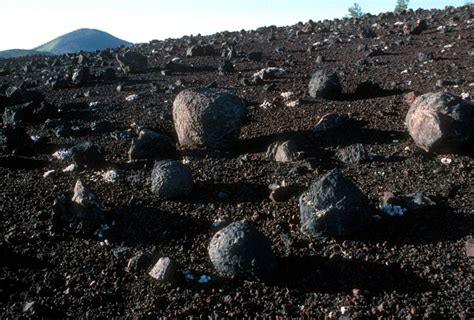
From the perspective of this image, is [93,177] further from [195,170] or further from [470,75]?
[470,75]

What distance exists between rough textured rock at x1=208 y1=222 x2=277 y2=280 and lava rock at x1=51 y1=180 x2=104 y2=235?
130 cm

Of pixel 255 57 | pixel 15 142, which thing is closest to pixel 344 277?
pixel 15 142

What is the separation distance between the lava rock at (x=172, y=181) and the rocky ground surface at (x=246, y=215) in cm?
1

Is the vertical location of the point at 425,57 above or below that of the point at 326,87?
above

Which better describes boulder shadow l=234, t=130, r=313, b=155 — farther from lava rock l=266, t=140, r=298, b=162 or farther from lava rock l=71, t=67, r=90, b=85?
lava rock l=71, t=67, r=90, b=85

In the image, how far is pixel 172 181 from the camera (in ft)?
15.3

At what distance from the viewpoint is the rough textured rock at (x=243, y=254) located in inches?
138

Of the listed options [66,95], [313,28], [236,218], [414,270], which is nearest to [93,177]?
[236,218]

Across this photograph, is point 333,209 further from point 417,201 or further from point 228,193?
point 228,193

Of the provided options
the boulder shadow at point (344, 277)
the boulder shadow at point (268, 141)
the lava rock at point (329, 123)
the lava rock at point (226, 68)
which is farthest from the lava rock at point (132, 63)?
the boulder shadow at point (344, 277)

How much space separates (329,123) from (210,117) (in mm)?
1466

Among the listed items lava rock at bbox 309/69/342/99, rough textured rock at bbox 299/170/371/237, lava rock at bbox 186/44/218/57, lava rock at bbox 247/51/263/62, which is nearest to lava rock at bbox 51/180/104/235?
rough textured rock at bbox 299/170/371/237

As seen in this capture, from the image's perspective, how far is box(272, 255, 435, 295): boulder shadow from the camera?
3330 millimetres

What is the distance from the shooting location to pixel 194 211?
14.6 ft
